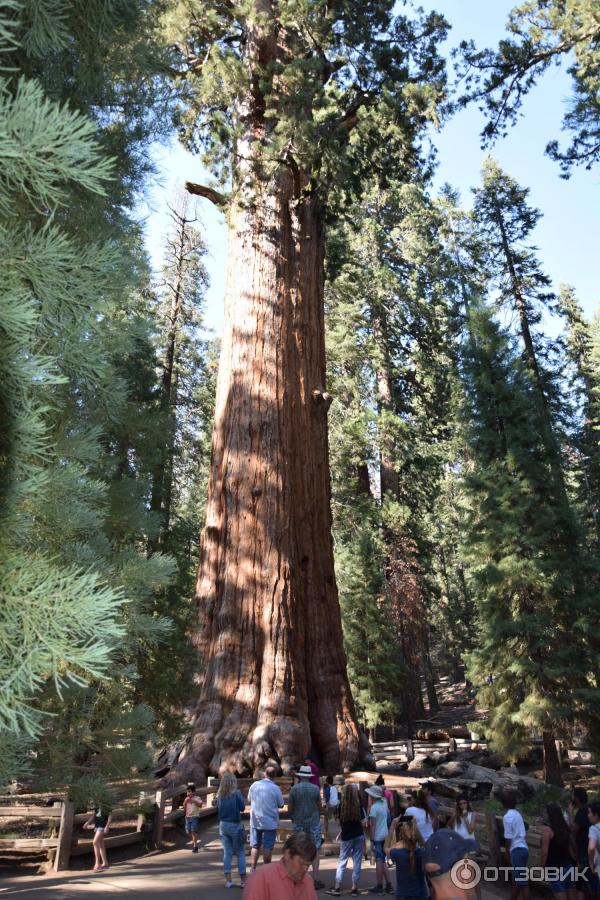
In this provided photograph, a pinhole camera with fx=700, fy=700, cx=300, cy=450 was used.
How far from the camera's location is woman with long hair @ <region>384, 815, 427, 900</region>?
5.59m

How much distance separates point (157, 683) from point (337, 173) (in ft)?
31.3

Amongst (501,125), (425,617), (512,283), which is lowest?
(425,617)

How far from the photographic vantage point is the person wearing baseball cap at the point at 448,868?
4543 millimetres

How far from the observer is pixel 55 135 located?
247 centimetres

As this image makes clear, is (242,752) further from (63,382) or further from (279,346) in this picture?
(63,382)

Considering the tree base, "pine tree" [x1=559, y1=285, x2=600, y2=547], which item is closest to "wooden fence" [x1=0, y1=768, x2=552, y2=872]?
the tree base

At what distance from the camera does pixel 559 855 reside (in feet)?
20.5

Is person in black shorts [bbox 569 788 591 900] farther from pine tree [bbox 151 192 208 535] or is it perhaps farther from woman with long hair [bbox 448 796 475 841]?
pine tree [bbox 151 192 208 535]

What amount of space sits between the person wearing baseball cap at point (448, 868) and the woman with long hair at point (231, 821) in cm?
272

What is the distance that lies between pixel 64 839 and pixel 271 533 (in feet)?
17.3

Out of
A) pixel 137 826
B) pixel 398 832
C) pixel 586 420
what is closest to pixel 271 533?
pixel 137 826

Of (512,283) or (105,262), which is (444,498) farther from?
(105,262)

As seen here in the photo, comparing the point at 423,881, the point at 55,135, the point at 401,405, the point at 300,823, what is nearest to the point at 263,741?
the point at 300,823

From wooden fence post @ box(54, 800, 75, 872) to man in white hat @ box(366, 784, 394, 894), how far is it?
326 centimetres
